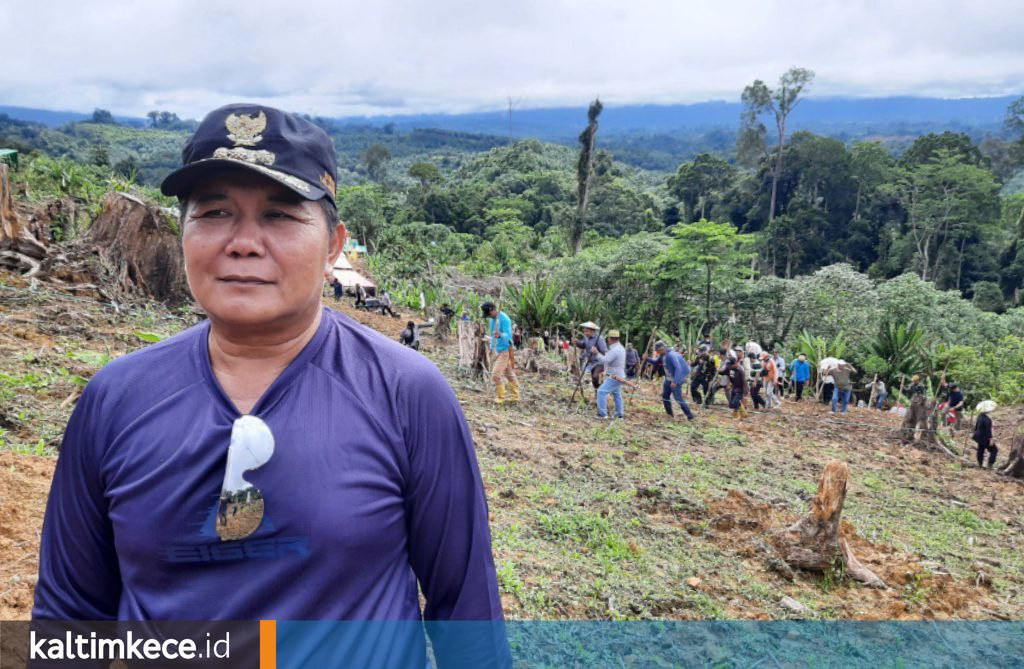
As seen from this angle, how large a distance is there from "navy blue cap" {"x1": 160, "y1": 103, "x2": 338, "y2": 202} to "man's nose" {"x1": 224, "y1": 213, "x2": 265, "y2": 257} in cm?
9

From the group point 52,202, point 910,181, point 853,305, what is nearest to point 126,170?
point 52,202

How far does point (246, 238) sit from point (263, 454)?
328mm

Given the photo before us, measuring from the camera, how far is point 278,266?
1072 millimetres

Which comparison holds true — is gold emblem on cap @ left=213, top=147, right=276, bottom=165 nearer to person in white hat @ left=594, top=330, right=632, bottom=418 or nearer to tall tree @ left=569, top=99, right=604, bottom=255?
person in white hat @ left=594, top=330, right=632, bottom=418

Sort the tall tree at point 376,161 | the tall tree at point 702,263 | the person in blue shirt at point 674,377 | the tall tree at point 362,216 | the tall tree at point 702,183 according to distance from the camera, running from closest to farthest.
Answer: the person in blue shirt at point 674,377 < the tall tree at point 702,263 < the tall tree at point 362,216 < the tall tree at point 702,183 < the tall tree at point 376,161

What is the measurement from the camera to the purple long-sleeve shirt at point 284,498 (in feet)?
3.31

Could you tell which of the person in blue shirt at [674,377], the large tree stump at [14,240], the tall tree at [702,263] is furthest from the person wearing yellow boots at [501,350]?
the tall tree at [702,263]

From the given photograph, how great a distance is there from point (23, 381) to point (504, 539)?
420 cm

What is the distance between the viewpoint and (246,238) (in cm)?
106

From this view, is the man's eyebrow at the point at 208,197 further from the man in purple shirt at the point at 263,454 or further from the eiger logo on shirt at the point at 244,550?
the eiger logo on shirt at the point at 244,550

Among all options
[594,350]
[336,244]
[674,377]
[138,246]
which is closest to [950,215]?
[674,377]

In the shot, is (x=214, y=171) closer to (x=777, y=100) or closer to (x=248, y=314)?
(x=248, y=314)

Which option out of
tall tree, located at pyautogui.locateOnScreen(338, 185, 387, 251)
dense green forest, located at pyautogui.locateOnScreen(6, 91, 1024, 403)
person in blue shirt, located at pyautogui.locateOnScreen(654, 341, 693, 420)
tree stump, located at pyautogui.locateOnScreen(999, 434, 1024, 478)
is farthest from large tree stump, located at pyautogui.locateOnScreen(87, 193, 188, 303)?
tall tree, located at pyautogui.locateOnScreen(338, 185, 387, 251)

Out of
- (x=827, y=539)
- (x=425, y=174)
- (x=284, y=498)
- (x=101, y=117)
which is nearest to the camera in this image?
(x=284, y=498)
